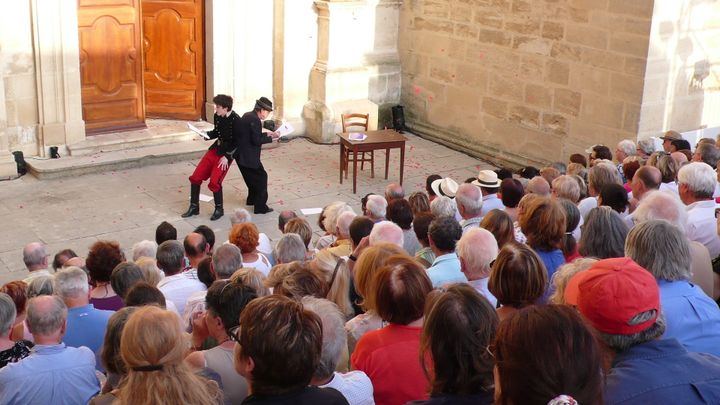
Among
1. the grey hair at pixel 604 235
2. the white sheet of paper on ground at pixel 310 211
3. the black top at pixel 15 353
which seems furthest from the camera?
the white sheet of paper on ground at pixel 310 211

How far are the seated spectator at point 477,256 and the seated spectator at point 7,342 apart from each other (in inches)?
87.2

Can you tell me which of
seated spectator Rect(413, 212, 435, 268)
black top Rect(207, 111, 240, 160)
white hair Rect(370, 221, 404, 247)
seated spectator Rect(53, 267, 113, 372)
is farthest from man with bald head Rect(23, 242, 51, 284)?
black top Rect(207, 111, 240, 160)

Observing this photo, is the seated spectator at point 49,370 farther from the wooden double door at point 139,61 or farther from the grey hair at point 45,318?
the wooden double door at point 139,61

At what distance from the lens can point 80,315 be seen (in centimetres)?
487

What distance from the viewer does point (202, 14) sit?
12711mm

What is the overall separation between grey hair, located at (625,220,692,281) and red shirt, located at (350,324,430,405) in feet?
3.45

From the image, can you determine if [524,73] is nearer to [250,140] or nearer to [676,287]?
[250,140]

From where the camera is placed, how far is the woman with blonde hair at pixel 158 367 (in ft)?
10.1

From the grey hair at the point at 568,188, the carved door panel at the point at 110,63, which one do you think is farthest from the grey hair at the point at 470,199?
the carved door panel at the point at 110,63

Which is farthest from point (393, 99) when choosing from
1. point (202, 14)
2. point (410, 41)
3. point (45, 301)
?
point (45, 301)

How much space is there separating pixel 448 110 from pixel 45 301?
9.62 metres

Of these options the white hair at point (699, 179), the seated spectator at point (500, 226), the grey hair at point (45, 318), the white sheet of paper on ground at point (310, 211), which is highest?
the white hair at point (699, 179)

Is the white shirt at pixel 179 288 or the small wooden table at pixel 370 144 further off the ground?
the white shirt at pixel 179 288

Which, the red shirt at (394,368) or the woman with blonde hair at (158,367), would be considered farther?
the red shirt at (394,368)
